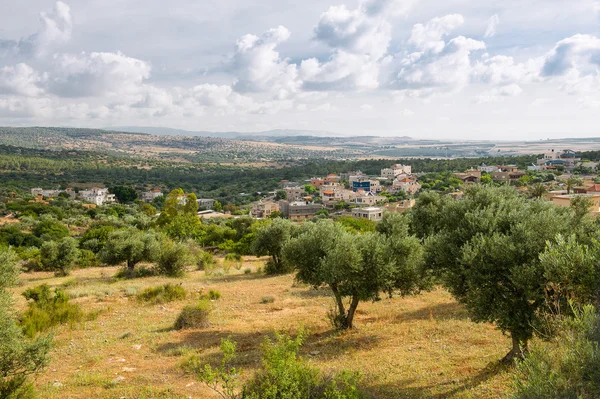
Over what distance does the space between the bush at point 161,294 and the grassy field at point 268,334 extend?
19.1 inches

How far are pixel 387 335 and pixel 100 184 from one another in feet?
339

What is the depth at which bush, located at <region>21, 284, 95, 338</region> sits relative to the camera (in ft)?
43.3

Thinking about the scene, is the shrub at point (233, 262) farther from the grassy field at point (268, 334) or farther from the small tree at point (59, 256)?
the grassy field at point (268, 334)

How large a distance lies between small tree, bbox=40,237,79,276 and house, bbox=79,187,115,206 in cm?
5842

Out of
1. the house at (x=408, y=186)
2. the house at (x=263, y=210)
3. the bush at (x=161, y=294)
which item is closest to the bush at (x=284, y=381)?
the bush at (x=161, y=294)

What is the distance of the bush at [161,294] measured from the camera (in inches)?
713

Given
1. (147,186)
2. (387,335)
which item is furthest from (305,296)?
(147,186)

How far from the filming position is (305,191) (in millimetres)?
103375

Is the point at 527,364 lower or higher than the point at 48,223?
higher

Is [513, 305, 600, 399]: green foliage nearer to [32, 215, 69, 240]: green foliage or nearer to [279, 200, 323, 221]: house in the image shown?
[32, 215, 69, 240]: green foliage

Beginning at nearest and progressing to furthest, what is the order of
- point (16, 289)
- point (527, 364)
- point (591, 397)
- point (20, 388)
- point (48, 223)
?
point (591, 397), point (527, 364), point (20, 388), point (16, 289), point (48, 223)

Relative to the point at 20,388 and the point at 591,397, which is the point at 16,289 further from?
the point at 591,397

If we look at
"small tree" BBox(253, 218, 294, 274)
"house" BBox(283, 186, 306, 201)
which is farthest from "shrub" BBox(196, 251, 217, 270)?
"house" BBox(283, 186, 306, 201)

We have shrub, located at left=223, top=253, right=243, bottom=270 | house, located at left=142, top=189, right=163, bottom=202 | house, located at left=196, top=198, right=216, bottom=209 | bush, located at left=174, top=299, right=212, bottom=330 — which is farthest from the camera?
house, located at left=142, top=189, right=163, bottom=202
